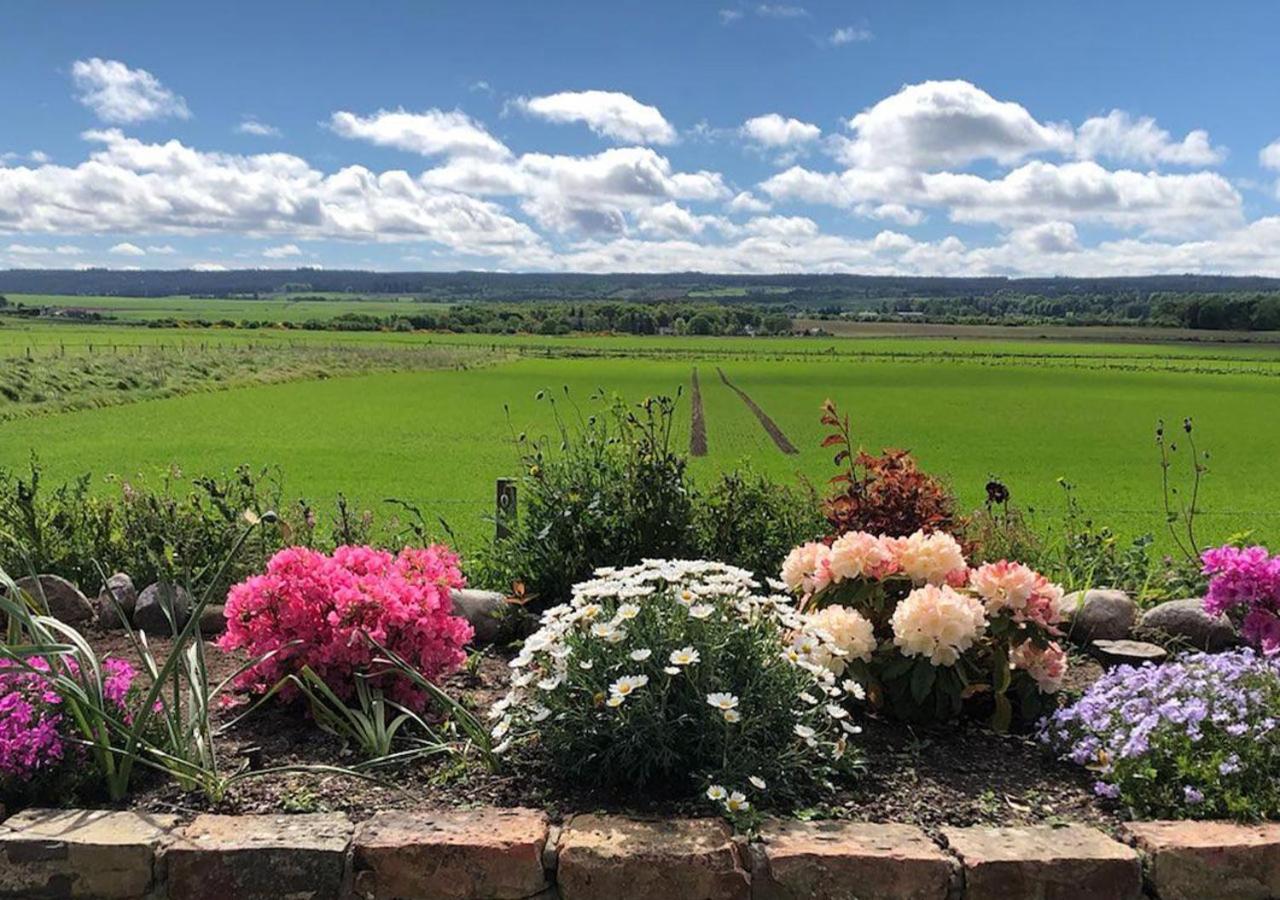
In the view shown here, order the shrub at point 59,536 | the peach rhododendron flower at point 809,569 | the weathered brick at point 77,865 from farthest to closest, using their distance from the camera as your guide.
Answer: the shrub at point 59,536
the peach rhododendron flower at point 809,569
the weathered brick at point 77,865

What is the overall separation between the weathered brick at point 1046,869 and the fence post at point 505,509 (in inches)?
157

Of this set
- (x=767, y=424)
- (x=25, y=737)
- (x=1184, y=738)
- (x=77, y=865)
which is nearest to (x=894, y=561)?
(x=1184, y=738)

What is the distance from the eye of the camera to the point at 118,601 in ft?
19.9

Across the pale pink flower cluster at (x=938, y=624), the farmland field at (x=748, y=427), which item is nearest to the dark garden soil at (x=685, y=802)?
the pale pink flower cluster at (x=938, y=624)

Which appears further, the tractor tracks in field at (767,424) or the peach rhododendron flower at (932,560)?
the tractor tracks in field at (767,424)

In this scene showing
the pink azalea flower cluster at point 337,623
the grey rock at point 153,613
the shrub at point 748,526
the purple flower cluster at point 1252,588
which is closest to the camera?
the pink azalea flower cluster at point 337,623

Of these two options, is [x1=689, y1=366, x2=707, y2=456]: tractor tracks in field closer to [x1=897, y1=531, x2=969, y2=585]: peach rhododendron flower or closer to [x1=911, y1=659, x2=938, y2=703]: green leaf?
[x1=897, y1=531, x2=969, y2=585]: peach rhododendron flower


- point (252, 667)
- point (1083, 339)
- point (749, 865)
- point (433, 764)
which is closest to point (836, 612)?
point (749, 865)

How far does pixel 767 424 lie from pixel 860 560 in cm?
2723

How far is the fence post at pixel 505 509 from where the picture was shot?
6.62m

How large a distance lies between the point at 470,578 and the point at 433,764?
2949 millimetres

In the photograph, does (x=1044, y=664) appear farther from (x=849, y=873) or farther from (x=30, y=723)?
(x=30, y=723)

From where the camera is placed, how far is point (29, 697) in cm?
381

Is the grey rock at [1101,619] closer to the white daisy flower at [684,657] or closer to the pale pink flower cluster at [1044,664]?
the pale pink flower cluster at [1044,664]
